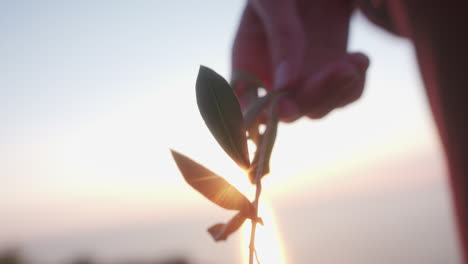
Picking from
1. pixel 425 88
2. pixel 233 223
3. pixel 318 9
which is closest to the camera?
pixel 233 223

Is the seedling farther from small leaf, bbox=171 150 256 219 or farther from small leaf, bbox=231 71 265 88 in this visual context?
small leaf, bbox=231 71 265 88

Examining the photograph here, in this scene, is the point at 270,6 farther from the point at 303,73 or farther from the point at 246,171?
the point at 246,171

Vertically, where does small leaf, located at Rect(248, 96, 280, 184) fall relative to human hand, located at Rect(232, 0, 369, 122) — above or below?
below

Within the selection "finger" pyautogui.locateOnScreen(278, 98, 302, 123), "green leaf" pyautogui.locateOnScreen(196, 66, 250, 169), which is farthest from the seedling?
"finger" pyautogui.locateOnScreen(278, 98, 302, 123)

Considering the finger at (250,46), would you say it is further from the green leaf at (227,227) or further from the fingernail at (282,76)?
the green leaf at (227,227)

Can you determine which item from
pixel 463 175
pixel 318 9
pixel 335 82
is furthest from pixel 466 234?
pixel 318 9

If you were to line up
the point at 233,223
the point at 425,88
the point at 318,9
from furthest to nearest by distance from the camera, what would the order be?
the point at 318,9 → the point at 425,88 → the point at 233,223

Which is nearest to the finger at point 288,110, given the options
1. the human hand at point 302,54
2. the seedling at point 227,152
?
the human hand at point 302,54
